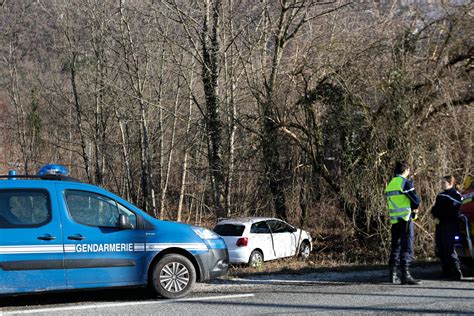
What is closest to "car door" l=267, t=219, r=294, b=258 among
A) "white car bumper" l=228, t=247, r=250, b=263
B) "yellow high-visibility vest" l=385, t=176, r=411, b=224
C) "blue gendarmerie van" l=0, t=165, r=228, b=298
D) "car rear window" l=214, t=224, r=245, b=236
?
"car rear window" l=214, t=224, r=245, b=236

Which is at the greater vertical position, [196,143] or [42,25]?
[42,25]

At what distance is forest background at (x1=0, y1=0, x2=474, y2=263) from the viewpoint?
500 inches

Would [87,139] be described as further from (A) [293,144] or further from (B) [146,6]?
(A) [293,144]

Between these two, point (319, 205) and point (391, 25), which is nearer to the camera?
point (391, 25)

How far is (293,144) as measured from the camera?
49.8ft

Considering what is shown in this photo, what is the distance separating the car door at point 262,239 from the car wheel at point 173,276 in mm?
7426

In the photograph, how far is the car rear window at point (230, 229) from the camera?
15.2 m

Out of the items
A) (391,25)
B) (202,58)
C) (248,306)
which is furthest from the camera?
(202,58)

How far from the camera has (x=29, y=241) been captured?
23.3 ft

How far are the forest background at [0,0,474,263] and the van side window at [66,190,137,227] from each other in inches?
268

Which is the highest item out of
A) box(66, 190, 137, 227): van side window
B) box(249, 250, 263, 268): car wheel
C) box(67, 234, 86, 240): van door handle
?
box(66, 190, 137, 227): van side window

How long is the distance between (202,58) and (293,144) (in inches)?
186

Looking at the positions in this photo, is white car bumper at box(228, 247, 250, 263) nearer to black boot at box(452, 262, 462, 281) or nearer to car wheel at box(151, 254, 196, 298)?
black boot at box(452, 262, 462, 281)

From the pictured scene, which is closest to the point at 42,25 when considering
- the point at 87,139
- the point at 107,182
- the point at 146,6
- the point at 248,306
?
the point at 87,139
